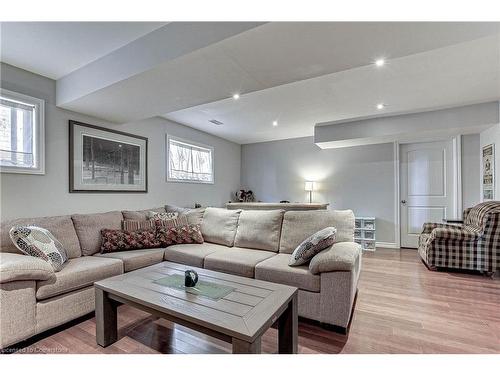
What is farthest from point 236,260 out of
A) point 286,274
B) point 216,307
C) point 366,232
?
point 366,232

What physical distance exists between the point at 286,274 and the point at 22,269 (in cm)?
188

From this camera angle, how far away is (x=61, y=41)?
6.60ft

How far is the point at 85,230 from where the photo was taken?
8.41ft

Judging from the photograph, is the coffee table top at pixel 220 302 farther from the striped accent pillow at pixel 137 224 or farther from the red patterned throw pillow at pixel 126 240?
the striped accent pillow at pixel 137 224

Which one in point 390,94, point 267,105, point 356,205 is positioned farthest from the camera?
point 356,205

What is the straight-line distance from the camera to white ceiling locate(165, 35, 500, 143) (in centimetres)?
234

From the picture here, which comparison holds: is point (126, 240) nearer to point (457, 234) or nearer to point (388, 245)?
point (457, 234)

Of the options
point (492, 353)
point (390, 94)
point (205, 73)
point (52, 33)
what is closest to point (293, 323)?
point (492, 353)

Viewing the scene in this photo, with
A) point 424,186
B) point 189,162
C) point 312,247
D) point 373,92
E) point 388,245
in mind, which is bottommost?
point 388,245

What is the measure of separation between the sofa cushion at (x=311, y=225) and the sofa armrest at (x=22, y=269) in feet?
6.66

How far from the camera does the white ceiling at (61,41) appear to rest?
6.02 feet

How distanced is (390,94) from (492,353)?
2.75m

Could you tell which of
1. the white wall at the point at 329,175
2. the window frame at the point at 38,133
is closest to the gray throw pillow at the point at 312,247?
the window frame at the point at 38,133
